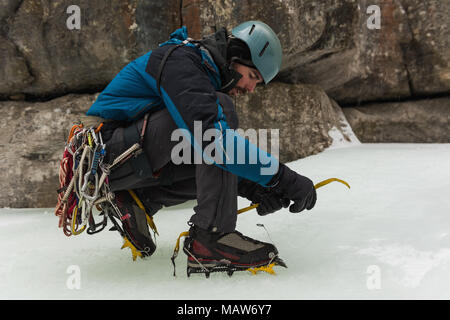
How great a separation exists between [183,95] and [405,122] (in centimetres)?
291

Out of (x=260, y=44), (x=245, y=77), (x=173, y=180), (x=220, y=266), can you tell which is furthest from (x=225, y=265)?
(x=260, y=44)

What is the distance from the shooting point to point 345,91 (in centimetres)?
366

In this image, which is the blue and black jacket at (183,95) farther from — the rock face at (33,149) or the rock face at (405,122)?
the rock face at (405,122)

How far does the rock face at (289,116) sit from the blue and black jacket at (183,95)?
1.52m

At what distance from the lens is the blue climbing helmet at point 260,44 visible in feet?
4.83

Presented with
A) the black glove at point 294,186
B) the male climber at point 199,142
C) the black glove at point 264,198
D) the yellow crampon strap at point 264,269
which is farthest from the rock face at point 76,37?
the yellow crampon strap at point 264,269

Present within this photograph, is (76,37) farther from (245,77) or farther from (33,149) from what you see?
(245,77)

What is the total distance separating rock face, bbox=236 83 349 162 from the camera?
2980 millimetres

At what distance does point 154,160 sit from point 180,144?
111mm

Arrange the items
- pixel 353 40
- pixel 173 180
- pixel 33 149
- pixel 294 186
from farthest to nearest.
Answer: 1. pixel 353 40
2. pixel 33 149
3. pixel 173 180
4. pixel 294 186

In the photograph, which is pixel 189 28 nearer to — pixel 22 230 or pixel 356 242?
pixel 22 230

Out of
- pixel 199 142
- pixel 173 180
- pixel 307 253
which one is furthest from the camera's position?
pixel 173 180

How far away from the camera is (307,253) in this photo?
1.45 meters
